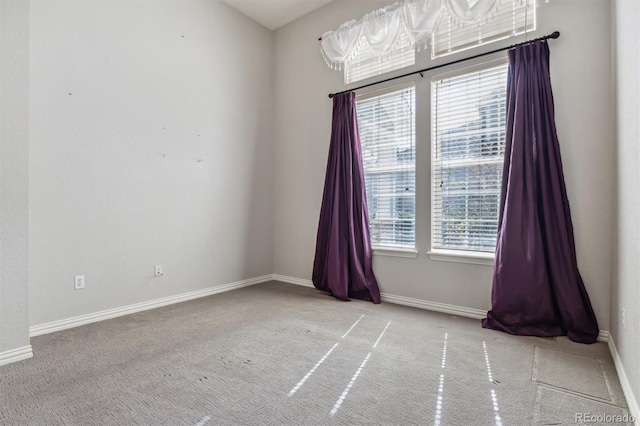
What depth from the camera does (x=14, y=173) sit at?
1.97m

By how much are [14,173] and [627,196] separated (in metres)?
3.54

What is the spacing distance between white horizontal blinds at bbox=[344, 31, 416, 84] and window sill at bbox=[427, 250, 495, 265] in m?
1.83

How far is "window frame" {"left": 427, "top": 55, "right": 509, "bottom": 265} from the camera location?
2.67 m

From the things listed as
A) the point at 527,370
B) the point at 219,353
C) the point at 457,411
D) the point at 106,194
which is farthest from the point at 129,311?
the point at 527,370

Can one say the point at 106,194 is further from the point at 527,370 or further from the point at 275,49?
the point at 527,370

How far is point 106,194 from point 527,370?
3.31 metres

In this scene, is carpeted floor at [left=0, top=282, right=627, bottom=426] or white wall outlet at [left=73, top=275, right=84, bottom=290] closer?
carpeted floor at [left=0, top=282, right=627, bottom=426]

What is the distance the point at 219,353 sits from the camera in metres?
2.06

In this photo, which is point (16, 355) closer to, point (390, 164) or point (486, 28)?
point (390, 164)

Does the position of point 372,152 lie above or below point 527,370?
above

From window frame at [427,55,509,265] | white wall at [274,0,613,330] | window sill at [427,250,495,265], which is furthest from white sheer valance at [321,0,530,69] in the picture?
window sill at [427,250,495,265]

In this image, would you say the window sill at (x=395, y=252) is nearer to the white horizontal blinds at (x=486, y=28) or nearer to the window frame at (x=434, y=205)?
the window frame at (x=434, y=205)

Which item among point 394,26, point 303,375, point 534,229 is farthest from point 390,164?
point 303,375

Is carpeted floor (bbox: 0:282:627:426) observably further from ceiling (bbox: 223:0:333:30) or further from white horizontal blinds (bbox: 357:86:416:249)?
ceiling (bbox: 223:0:333:30)
